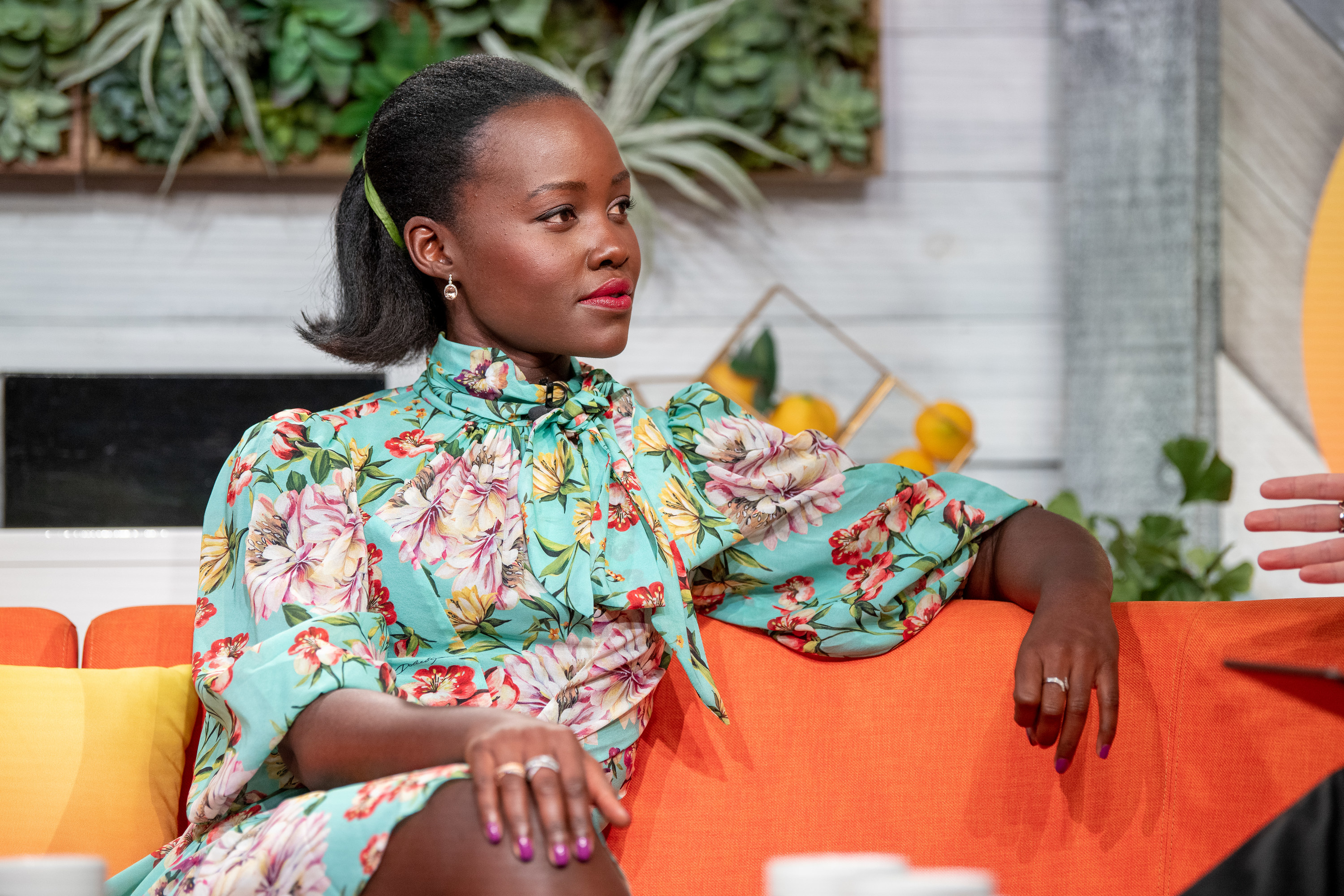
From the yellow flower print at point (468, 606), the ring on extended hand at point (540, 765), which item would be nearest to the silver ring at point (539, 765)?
the ring on extended hand at point (540, 765)

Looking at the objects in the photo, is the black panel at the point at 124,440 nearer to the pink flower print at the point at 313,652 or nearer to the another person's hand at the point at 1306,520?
the pink flower print at the point at 313,652

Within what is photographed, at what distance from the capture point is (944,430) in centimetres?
212

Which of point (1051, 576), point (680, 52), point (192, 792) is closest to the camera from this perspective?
point (192, 792)

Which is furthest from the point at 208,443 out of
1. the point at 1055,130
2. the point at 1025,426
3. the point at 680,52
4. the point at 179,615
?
the point at 1055,130

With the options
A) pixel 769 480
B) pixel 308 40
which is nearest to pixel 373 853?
pixel 769 480

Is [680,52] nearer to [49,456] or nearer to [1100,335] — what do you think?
[1100,335]

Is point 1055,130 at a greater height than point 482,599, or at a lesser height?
greater

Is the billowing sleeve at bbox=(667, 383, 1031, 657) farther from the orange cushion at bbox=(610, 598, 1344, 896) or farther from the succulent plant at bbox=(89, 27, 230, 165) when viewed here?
the succulent plant at bbox=(89, 27, 230, 165)

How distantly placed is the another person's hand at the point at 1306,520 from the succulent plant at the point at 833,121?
1.17 m

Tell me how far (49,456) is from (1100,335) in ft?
5.89

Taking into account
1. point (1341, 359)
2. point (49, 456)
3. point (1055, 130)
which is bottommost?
point (49, 456)

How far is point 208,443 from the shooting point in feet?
7.06

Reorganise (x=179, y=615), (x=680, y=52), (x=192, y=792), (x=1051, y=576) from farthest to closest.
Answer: (x=680, y=52) → (x=179, y=615) → (x=1051, y=576) → (x=192, y=792)

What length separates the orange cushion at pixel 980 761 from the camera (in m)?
1.16
